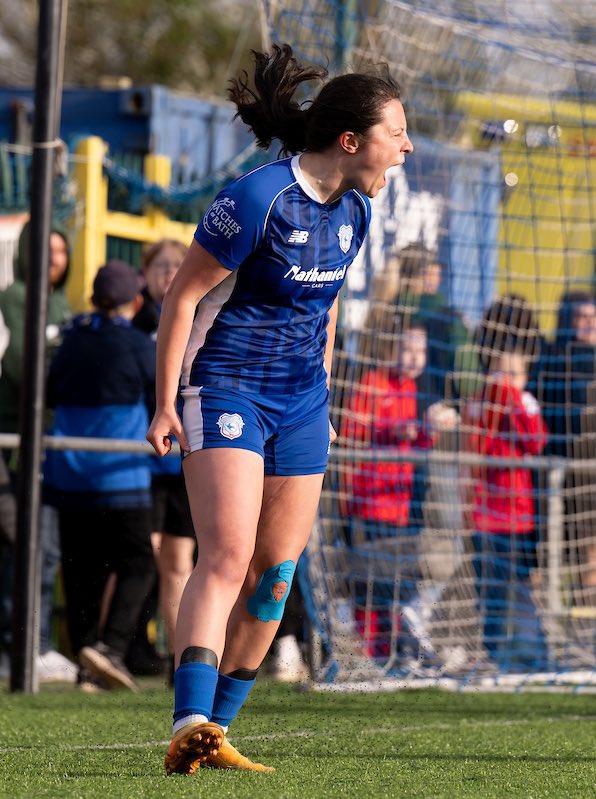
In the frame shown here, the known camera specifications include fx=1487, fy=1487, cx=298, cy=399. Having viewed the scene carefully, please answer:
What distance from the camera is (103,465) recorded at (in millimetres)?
7344

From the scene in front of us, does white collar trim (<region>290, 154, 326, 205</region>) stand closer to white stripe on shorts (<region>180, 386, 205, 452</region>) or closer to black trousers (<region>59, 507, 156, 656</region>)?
white stripe on shorts (<region>180, 386, 205, 452</region>)

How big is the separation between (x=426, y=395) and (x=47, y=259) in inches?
83.8

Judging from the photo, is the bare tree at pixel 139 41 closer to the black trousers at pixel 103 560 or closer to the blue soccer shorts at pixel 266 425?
the black trousers at pixel 103 560

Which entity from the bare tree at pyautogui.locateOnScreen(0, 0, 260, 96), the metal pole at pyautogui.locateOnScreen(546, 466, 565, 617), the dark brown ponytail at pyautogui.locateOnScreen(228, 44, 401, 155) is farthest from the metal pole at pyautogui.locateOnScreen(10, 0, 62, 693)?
the bare tree at pyautogui.locateOnScreen(0, 0, 260, 96)

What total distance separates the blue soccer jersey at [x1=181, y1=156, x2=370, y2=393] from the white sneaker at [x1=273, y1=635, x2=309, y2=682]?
3.61m

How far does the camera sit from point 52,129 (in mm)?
6656

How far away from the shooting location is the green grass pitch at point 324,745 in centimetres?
395

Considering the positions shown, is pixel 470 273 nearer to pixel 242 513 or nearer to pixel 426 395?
pixel 426 395

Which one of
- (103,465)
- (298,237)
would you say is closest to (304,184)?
(298,237)

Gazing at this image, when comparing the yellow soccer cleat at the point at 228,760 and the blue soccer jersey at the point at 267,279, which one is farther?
the yellow soccer cleat at the point at 228,760

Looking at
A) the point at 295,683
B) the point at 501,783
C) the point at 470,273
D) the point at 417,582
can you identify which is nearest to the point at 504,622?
the point at 417,582

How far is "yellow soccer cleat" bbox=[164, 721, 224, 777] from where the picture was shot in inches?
154

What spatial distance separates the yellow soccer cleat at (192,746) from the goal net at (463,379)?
119 inches

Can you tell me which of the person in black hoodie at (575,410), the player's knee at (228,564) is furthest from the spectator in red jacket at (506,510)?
the player's knee at (228,564)
